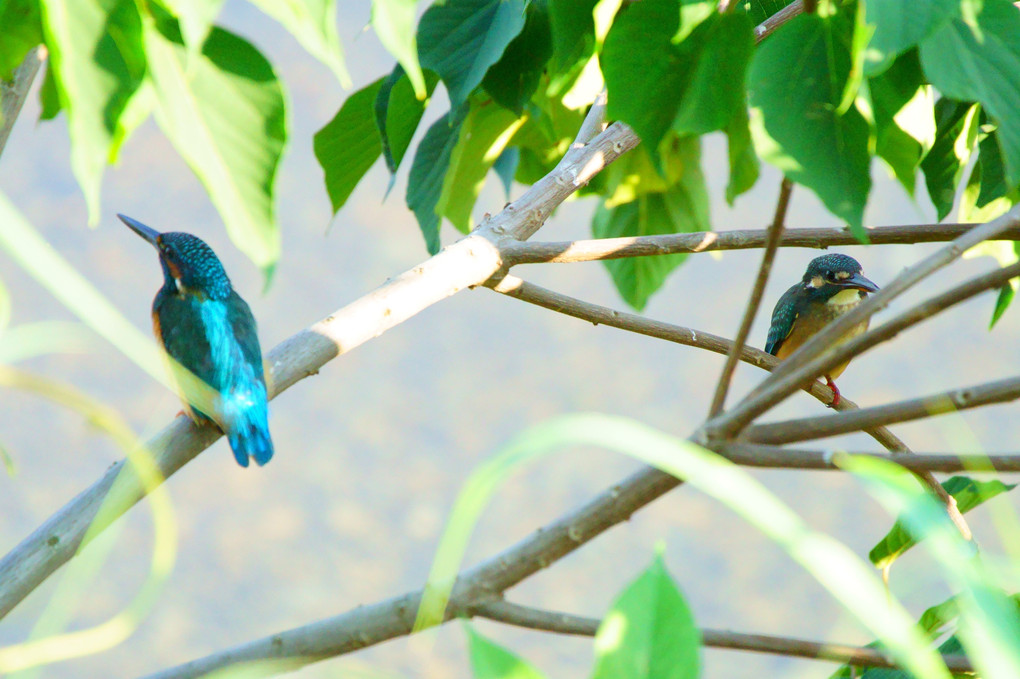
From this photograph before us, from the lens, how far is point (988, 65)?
0.42 m

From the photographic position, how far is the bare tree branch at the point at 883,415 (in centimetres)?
36

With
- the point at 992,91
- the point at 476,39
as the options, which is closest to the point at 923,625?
the point at 992,91

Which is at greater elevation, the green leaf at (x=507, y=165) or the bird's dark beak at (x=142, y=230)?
the bird's dark beak at (x=142, y=230)

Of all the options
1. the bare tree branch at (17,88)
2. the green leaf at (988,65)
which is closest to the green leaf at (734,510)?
the green leaf at (988,65)

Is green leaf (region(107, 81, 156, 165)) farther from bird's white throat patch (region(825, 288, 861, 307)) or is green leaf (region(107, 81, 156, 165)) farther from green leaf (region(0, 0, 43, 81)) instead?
bird's white throat patch (region(825, 288, 861, 307))

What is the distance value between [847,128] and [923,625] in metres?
0.32

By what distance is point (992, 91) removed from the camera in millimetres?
408

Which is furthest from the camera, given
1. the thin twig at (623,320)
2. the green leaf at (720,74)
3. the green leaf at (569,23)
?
the thin twig at (623,320)

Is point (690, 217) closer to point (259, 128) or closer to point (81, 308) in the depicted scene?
point (259, 128)

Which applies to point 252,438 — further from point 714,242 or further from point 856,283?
point 856,283

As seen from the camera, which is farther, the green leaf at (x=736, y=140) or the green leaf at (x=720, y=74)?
the green leaf at (x=736, y=140)

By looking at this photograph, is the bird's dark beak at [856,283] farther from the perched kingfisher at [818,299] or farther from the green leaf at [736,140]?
the green leaf at [736,140]

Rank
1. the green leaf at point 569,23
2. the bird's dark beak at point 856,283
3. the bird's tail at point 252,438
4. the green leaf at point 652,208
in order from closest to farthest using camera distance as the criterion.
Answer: the green leaf at point 569,23, the bird's tail at point 252,438, the green leaf at point 652,208, the bird's dark beak at point 856,283

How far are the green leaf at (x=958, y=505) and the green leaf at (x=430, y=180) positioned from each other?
0.40 meters
